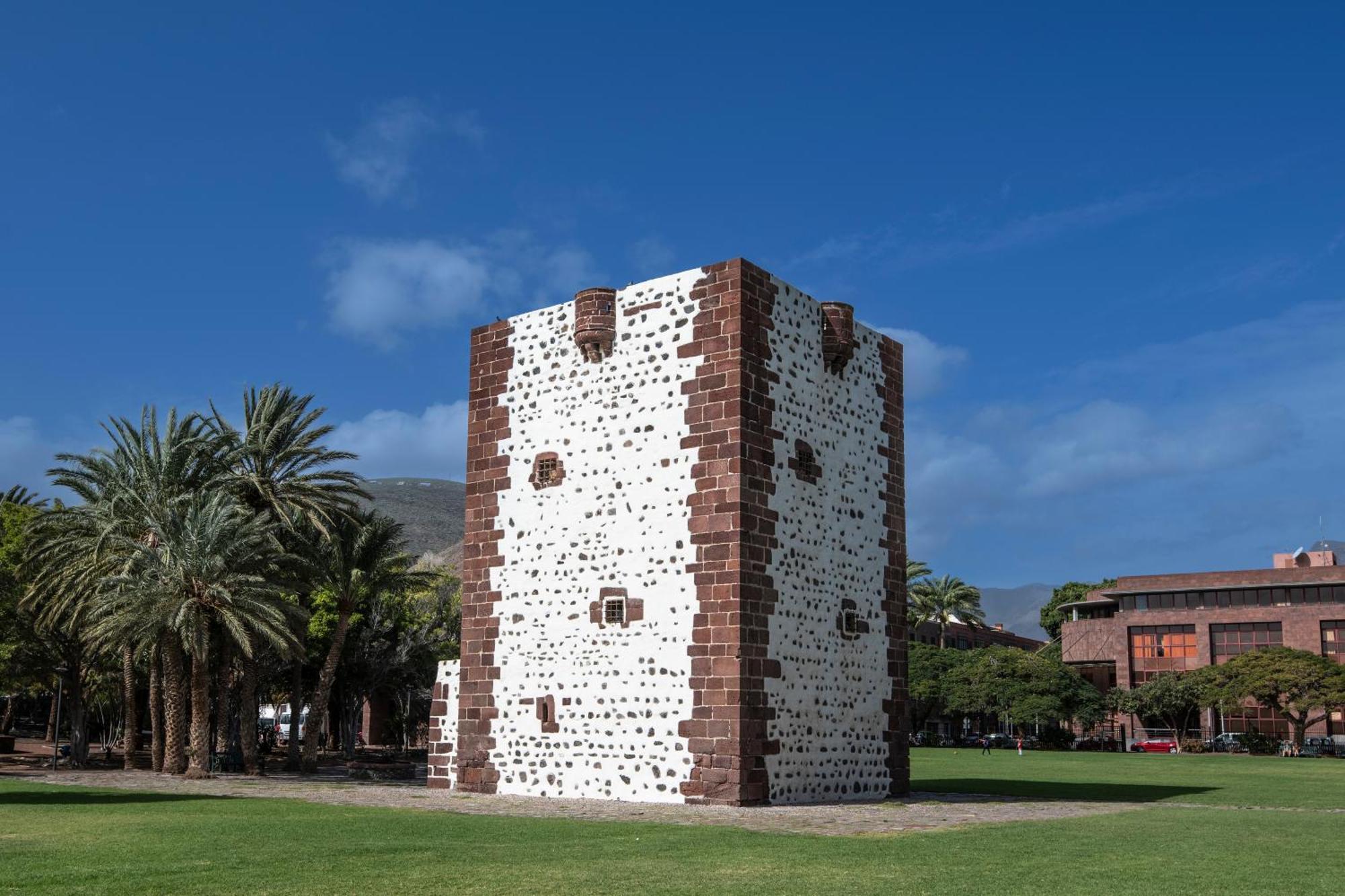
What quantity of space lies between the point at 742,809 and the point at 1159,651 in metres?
62.3

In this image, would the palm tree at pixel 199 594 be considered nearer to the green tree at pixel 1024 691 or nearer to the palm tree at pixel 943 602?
the green tree at pixel 1024 691

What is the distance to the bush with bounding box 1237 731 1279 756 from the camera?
59188 mm

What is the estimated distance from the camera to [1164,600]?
243 feet

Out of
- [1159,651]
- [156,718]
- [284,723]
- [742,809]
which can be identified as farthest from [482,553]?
[284,723]

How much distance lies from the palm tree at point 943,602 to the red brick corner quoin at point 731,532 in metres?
67.7

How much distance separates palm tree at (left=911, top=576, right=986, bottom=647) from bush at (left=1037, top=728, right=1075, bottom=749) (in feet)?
62.3

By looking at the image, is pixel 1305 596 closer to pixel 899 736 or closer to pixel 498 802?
pixel 899 736

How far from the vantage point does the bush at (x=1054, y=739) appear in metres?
65.1

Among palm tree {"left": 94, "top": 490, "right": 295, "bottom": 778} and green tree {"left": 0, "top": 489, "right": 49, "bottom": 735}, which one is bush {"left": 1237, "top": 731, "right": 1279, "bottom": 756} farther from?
green tree {"left": 0, "top": 489, "right": 49, "bottom": 735}

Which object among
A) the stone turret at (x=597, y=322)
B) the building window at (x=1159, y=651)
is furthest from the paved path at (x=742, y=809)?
the building window at (x=1159, y=651)

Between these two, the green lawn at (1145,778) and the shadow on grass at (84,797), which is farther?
the green lawn at (1145,778)

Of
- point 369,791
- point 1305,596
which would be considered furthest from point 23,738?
point 1305,596

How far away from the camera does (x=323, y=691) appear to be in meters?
36.0

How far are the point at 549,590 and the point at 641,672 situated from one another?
8.33ft
